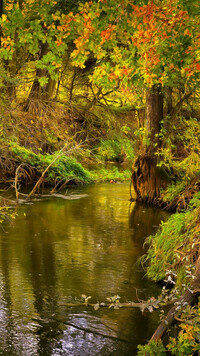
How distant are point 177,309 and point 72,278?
10.6ft

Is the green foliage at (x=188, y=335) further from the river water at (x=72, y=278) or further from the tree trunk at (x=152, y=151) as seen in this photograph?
the tree trunk at (x=152, y=151)

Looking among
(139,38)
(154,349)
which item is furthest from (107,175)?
(154,349)

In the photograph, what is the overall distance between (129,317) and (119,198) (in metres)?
8.80

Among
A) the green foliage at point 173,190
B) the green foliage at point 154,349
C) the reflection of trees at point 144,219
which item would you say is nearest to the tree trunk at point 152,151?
the green foliage at point 173,190

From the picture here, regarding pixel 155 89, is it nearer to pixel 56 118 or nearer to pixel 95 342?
pixel 56 118

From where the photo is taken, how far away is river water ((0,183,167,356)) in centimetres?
618

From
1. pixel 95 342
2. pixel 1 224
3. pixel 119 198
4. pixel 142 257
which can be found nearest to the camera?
pixel 95 342

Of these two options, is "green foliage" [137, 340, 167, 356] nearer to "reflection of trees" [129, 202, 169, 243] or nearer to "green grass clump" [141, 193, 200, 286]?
"green grass clump" [141, 193, 200, 286]

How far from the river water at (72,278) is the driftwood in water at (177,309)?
591 mm

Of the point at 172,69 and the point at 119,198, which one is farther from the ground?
the point at 172,69

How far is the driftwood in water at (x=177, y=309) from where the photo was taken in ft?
17.9

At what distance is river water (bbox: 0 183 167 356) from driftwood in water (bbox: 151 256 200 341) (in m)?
0.59

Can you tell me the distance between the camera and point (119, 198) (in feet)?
51.3

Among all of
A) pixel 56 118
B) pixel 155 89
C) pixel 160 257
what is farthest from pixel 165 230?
pixel 56 118
